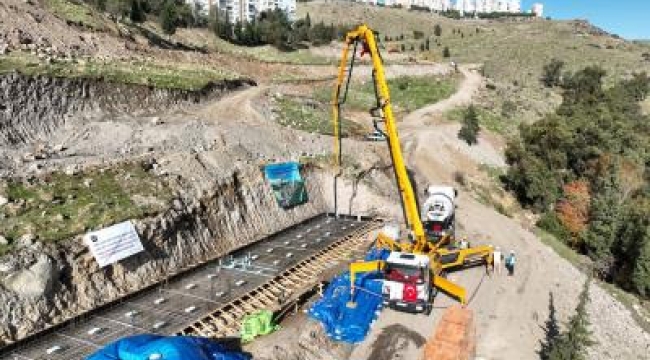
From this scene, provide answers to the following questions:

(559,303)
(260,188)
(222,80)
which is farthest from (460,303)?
(222,80)

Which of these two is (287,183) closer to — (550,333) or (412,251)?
(412,251)

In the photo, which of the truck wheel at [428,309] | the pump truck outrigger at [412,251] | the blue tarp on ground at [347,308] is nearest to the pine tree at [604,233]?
the pump truck outrigger at [412,251]

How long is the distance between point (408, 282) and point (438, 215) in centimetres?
812

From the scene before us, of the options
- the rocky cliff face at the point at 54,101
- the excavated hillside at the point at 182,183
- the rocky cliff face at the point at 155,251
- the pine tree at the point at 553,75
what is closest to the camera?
the rocky cliff face at the point at 155,251

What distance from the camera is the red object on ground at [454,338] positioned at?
24.8 meters

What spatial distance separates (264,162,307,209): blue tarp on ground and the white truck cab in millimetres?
13450

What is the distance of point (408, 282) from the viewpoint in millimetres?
27031

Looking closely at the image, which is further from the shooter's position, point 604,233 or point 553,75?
point 553,75

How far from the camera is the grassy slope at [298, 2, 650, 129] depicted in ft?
309

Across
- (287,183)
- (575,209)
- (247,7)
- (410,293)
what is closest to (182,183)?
(287,183)

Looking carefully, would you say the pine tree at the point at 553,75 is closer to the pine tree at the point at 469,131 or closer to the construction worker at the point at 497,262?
the pine tree at the point at 469,131

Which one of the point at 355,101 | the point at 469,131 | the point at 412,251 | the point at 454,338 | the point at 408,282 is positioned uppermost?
the point at 355,101

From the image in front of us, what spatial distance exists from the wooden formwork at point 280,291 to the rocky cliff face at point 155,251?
4352 mm

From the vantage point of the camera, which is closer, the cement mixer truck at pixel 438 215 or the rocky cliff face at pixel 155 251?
the rocky cliff face at pixel 155 251
